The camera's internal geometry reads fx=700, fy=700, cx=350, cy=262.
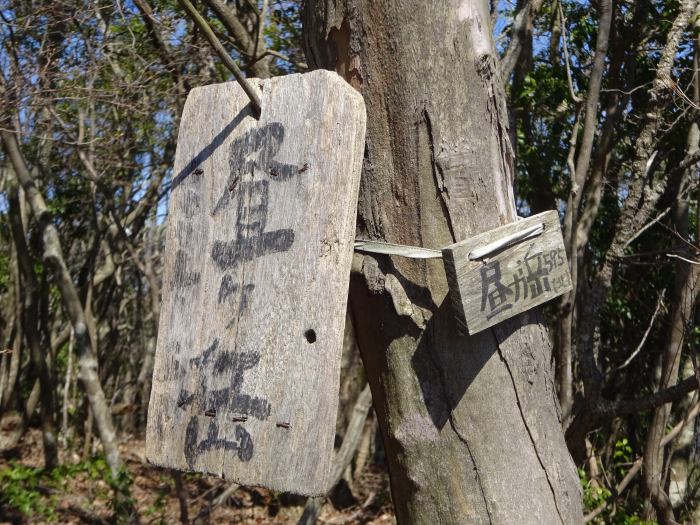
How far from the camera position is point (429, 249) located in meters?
1.42

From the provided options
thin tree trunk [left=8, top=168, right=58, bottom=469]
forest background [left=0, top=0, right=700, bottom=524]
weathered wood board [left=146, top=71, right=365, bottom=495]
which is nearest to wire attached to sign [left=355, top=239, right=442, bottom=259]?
weathered wood board [left=146, top=71, right=365, bottom=495]

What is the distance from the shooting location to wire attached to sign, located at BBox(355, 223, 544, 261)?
55.4 inches

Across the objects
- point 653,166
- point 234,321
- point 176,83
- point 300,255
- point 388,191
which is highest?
point 176,83

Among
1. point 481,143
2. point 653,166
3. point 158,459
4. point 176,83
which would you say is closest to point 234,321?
point 158,459

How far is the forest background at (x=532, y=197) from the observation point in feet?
13.7

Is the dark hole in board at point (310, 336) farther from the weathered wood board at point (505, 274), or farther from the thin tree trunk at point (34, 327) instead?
the thin tree trunk at point (34, 327)

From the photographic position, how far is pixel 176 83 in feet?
19.3

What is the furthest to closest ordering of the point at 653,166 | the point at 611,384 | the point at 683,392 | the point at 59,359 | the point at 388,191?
the point at 59,359, the point at 611,384, the point at 653,166, the point at 683,392, the point at 388,191

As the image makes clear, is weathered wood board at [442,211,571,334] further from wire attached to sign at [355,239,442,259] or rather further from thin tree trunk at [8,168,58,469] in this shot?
thin tree trunk at [8,168,58,469]

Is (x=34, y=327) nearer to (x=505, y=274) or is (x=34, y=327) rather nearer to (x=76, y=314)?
(x=76, y=314)

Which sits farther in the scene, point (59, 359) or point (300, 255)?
point (59, 359)

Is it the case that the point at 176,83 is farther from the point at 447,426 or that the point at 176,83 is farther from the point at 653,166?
the point at 447,426

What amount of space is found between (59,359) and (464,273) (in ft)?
32.7

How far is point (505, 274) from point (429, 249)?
0.17 m
